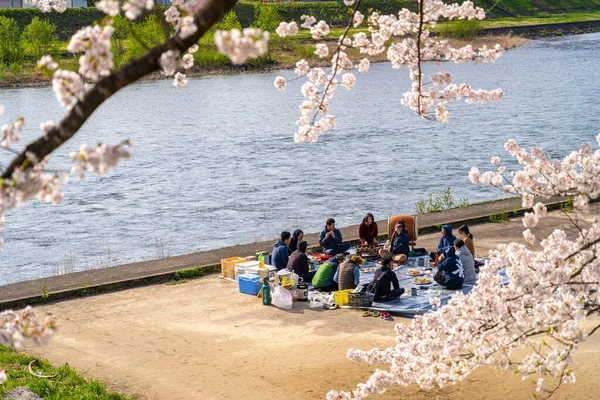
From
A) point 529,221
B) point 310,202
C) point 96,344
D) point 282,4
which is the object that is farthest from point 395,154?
point 282,4

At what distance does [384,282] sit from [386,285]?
0.05m

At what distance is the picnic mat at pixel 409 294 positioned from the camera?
12750mm

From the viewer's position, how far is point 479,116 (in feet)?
157

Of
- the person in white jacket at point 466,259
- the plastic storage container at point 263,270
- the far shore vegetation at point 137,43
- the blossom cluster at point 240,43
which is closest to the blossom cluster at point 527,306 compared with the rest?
the blossom cluster at point 240,43

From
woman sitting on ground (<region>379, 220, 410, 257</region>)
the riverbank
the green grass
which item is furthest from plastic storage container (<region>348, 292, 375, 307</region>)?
the riverbank

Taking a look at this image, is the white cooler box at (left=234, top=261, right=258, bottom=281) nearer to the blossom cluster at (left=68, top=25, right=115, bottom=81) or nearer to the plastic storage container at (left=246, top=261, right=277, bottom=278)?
the plastic storage container at (left=246, top=261, right=277, bottom=278)

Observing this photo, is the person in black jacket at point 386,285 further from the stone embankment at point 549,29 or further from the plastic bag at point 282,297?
the stone embankment at point 549,29

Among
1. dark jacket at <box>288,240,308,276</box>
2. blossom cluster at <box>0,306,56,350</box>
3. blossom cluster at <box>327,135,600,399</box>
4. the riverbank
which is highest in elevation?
the riverbank

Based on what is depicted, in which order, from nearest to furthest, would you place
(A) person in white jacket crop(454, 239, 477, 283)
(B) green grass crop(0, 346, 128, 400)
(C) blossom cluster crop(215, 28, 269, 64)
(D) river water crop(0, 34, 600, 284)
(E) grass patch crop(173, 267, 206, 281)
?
(C) blossom cluster crop(215, 28, 269, 64) → (B) green grass crop(0, 346, 128, 400) → (A) person in white jacket crop(454, 239, 477, 283) → (E) grass patch crop(173, 267, 206, 281) → (D) river water crop(0, 34, 600, 284)

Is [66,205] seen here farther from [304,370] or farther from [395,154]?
[304,370]

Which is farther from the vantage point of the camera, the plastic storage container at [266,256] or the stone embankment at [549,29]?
the stone embankment at [549,29]

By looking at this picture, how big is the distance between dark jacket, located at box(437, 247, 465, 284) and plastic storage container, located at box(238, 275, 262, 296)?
2829 mm

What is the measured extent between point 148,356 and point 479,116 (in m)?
38.9

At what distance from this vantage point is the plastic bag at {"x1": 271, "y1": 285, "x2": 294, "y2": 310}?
1302 centimetres
